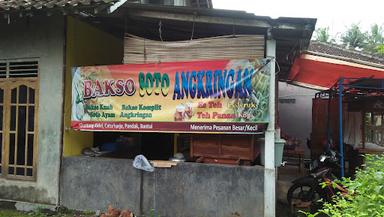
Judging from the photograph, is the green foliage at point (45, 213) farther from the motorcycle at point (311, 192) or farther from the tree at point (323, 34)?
the tree at point (323, 34)

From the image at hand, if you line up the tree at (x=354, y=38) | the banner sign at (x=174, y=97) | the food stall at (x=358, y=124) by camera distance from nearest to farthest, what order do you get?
the banner sign at (x=174, y=97)
the food stall at (x=358, y=124)
the tree at (x=354, y=38)

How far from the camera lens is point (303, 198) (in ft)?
24.9

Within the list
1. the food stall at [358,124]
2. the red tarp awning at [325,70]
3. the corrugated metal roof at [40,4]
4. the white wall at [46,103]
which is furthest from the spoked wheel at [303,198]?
the corrugated metal roof at [40,4]

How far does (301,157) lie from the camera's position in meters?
11.7

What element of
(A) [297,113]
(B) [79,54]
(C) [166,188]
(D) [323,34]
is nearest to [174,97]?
(C) [166,188]

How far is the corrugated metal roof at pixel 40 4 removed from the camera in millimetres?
6037

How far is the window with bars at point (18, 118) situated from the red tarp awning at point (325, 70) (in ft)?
18.6

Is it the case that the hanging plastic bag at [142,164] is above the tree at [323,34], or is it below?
below

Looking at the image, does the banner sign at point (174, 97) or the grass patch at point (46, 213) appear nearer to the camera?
the banner sign at point (174, 97)

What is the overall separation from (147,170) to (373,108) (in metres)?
6.39

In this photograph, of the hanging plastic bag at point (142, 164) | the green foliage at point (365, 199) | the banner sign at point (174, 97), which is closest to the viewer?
the green foliage at point (365, 199)

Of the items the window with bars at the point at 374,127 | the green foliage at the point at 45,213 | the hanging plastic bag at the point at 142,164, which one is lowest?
the green foliage at the point at 45,213

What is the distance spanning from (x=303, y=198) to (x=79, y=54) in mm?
5284

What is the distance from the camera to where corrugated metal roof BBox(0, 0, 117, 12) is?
6.04 meters
